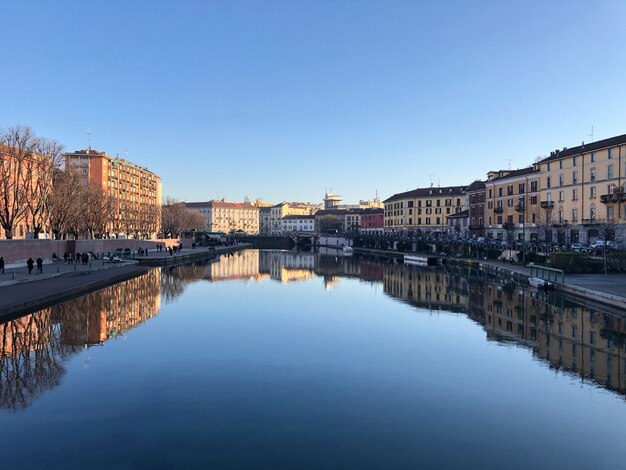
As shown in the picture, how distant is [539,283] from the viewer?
3981 centimetres

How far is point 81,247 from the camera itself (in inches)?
2468

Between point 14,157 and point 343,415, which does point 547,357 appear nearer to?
point 343,415

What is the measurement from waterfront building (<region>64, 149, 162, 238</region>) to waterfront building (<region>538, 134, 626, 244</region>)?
235ft

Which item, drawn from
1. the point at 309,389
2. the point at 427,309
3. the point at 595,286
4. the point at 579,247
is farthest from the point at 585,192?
the point at 309,389

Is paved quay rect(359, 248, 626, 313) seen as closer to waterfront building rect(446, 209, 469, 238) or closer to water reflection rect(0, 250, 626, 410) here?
water reflection rect(0, 250, 626, 410)

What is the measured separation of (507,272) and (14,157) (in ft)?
169

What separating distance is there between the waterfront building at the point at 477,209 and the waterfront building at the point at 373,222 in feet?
184

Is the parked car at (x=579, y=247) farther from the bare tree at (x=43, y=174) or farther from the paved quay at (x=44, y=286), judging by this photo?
the bare tree at (x=43, y=174)

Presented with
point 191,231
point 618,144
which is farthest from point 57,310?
point 191,231

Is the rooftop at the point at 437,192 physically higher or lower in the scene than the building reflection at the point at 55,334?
higher

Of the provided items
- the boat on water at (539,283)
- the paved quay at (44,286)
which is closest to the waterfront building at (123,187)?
the paved quay at (44,286)

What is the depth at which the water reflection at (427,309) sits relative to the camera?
53.3ft

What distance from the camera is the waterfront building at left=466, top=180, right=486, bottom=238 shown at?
95.1m

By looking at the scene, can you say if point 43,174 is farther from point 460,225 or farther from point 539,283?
point 460,225
